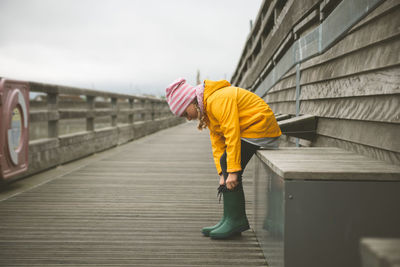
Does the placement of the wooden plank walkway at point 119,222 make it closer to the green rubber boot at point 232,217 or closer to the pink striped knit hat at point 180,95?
the green rubber boot at point 232,217

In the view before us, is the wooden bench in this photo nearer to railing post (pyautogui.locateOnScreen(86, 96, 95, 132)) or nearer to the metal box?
the metal box

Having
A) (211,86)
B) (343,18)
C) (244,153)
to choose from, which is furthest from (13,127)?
(343,18)

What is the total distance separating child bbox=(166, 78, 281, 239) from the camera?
2.15 meters

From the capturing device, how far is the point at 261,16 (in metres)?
6.68

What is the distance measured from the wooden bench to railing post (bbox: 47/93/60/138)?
13.5 feet

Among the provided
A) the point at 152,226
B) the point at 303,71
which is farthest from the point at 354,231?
the point at 303,71

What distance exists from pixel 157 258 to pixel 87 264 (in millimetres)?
400

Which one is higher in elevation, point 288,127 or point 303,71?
point 303,71

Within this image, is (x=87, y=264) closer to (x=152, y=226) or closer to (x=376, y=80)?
(x=152, y=226)

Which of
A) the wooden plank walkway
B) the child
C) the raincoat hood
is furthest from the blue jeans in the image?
the wooden plank walkway

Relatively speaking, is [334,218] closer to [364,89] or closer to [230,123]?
[230,123]

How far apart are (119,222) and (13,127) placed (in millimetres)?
1702

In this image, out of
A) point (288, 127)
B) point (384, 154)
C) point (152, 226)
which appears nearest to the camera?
point (384, 154)

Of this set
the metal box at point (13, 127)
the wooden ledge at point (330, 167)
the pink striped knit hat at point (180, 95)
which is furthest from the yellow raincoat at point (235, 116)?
the metal box at point (13, 127)
